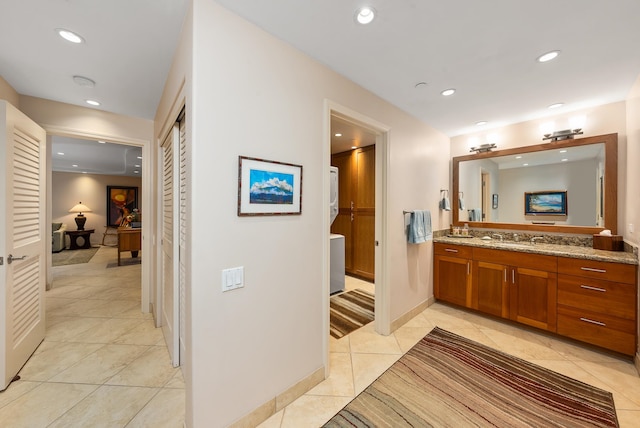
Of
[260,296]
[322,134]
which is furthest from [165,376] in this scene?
[322,134]

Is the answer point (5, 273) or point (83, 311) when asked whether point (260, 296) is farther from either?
point (83, 311)

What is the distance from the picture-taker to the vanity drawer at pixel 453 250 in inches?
118

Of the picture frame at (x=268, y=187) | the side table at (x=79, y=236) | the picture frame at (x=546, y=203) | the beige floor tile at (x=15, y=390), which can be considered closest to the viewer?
the picture frame at (x=268, y=187)

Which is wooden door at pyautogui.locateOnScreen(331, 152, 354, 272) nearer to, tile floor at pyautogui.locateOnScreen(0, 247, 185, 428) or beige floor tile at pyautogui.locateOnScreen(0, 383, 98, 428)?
tile floor at pyautogui.locateOnScreen(0, 247, 185, 428)

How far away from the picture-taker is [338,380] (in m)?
1.88

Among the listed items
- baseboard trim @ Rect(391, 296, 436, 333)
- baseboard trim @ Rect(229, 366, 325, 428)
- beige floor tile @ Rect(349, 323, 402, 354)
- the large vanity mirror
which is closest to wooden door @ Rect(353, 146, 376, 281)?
baseboard trim @ Rect(391, 296, 436, 333)

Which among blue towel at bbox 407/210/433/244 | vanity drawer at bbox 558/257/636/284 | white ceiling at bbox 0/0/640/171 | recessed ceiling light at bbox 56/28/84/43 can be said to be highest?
white ceiling at bbox 0/0/640/171

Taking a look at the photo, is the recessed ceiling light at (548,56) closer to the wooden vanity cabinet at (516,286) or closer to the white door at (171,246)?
the wooden vanity cabinet at (516,286)

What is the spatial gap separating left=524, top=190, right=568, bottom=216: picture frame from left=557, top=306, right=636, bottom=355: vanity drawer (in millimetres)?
1159

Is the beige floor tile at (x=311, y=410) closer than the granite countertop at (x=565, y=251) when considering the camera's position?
Yes

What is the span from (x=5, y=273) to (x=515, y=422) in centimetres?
358

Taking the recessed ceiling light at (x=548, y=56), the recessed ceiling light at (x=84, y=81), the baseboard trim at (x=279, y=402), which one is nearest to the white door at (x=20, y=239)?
the recessed ceiling light at (x=84, y=81)

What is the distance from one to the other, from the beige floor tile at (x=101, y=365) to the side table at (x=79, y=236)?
6.89 meters

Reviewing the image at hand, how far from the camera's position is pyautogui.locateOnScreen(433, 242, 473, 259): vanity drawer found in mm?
2987
